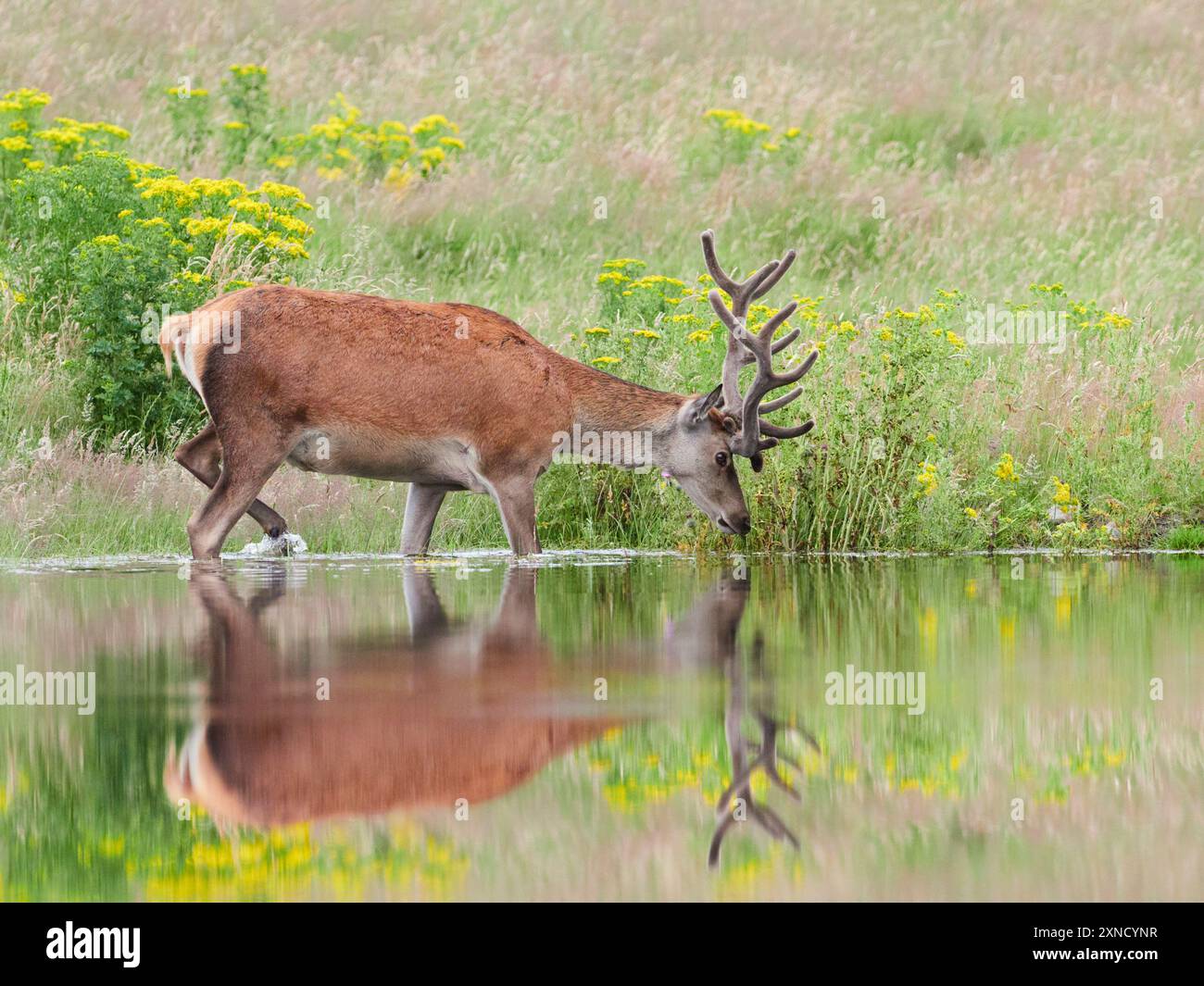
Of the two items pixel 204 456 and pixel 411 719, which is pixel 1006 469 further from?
pixel 411 719

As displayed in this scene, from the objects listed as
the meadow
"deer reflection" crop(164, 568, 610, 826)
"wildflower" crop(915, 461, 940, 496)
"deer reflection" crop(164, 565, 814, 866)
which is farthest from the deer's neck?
"deer reflection" crop(164, 568, 610, 826)

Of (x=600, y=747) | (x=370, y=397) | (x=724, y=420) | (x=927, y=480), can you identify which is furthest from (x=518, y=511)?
(x=600, y=747)

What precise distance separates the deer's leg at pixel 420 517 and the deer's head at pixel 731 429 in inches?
63.6

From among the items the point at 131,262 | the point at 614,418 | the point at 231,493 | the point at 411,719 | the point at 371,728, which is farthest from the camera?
the point at 131,262

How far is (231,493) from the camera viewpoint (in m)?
13.2

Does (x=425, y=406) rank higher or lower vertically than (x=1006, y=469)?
higher

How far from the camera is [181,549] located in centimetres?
1518

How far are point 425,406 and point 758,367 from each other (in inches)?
99.3

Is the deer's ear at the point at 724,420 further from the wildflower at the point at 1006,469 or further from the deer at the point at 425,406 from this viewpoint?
the wildflower at the point at 1006,469

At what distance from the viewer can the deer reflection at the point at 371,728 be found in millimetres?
6281

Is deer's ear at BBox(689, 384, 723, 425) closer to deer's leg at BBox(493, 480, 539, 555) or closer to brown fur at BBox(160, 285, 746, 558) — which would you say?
brown fur at BBox(160, 285, 746, 558)

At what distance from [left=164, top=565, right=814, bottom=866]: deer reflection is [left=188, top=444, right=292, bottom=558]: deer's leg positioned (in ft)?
6.66

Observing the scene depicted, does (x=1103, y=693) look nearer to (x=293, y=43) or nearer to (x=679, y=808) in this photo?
(x=679, y=808)

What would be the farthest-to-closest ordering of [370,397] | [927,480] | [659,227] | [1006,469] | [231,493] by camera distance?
1. [659,227]
2. [1006,469]
3. [927,480]
4. [370,397]
5. [231,493]
